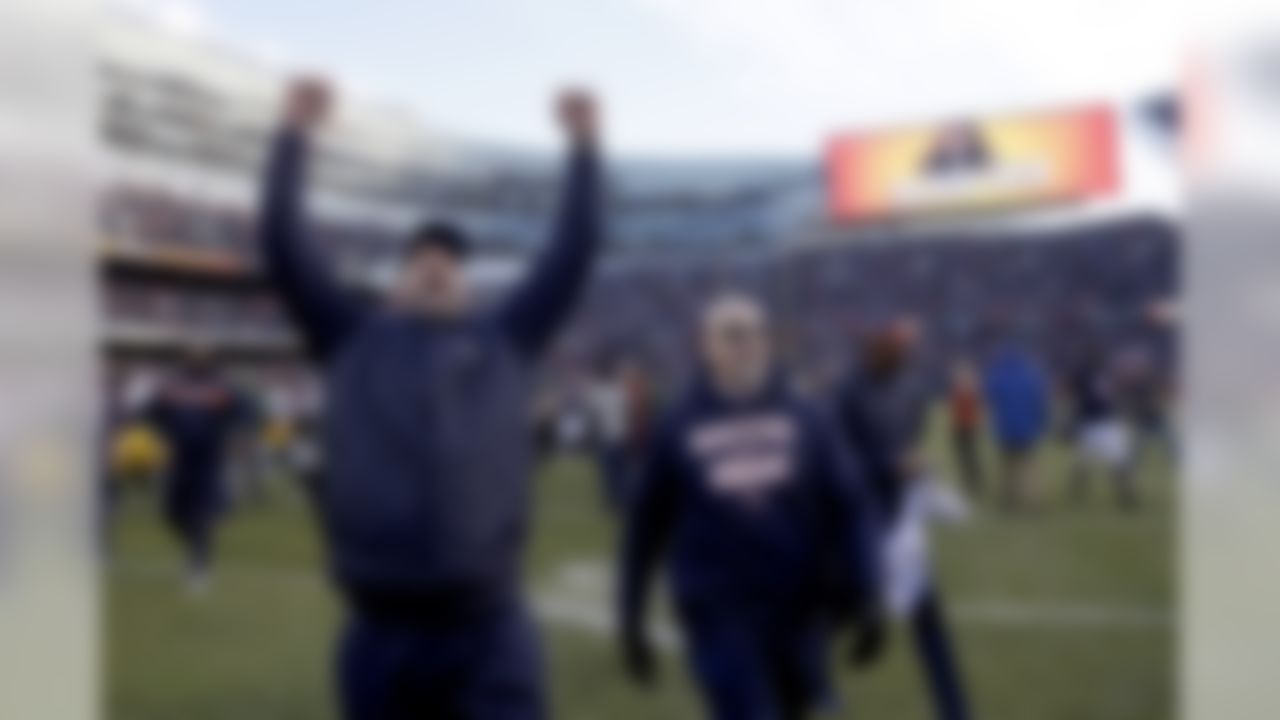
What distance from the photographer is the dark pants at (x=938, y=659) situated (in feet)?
5.56

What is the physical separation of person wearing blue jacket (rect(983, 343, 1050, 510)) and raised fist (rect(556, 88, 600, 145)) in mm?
527

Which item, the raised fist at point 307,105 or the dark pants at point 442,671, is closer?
the dark pants at point 442,671

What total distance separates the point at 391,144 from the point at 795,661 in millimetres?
771

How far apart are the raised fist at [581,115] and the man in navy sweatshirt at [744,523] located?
9.4 inches

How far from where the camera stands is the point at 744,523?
1.58 meters

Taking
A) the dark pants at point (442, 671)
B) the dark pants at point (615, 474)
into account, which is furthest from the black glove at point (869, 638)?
the dark pants at point (442, 671)

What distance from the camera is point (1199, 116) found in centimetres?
149

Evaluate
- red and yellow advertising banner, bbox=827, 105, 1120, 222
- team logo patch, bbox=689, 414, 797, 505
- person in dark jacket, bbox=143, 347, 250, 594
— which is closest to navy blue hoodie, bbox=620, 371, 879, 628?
team logo patch, bbox=689, 414, 797, 505

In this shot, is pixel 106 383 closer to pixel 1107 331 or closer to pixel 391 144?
pixel 391 144

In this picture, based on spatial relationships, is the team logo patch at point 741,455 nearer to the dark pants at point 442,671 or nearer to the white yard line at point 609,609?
the white yard line at point 609,609

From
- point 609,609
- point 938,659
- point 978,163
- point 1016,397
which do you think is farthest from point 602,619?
point 978,163

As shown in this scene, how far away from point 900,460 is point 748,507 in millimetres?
214

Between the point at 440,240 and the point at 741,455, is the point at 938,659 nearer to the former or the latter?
the point at 741,455

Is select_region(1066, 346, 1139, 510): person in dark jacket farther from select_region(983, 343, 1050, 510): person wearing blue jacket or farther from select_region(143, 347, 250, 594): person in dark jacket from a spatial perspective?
select_region(143, 347, 250, 594): person in dark jacket
